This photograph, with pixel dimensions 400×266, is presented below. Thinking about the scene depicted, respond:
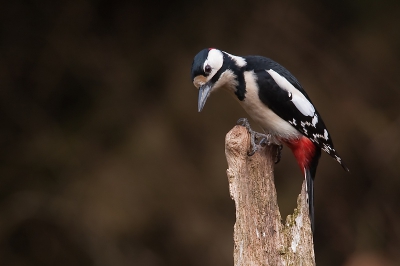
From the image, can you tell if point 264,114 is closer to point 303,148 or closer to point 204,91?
point 303,148

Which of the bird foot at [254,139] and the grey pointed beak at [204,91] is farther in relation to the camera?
the grey pointed beak at [204,91]

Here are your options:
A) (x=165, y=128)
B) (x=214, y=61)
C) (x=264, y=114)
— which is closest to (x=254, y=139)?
(x=264, y=114)

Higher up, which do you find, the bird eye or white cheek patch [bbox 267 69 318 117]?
white cheek patch [bbox 267 69 318 117]

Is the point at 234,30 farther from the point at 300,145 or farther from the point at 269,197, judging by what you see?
the point at 269,197

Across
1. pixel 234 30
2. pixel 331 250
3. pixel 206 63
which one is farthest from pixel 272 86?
pixel 331 250

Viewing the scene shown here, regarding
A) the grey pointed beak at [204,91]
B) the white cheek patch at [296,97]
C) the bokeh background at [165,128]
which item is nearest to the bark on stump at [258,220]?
the grey pointed beak at [204,91]

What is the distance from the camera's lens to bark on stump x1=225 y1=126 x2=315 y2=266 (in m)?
2.47

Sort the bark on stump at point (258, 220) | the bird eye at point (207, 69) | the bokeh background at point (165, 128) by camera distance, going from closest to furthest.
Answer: the bark on stump at point (258, 220) → the bird eye at point (207, 69) → the bokeh background at point (165, 128)

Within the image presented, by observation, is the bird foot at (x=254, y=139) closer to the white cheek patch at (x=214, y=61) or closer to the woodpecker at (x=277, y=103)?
the woodpecker at (x=277, y=103)

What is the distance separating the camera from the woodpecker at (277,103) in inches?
115

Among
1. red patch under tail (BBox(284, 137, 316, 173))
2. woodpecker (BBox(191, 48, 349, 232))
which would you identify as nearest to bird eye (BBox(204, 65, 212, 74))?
woodpecker (BBox(191, 48, 349, 232))

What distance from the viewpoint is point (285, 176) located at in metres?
4.99

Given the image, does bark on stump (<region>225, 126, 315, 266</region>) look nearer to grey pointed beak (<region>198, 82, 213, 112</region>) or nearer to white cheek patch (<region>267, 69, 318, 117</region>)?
grey pointed beak (<region>198, 82, 213, 112</region>)

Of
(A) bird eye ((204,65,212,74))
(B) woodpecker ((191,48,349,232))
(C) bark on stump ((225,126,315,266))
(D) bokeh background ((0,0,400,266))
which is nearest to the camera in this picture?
(C) bark on stump ((225,126,315,266))
